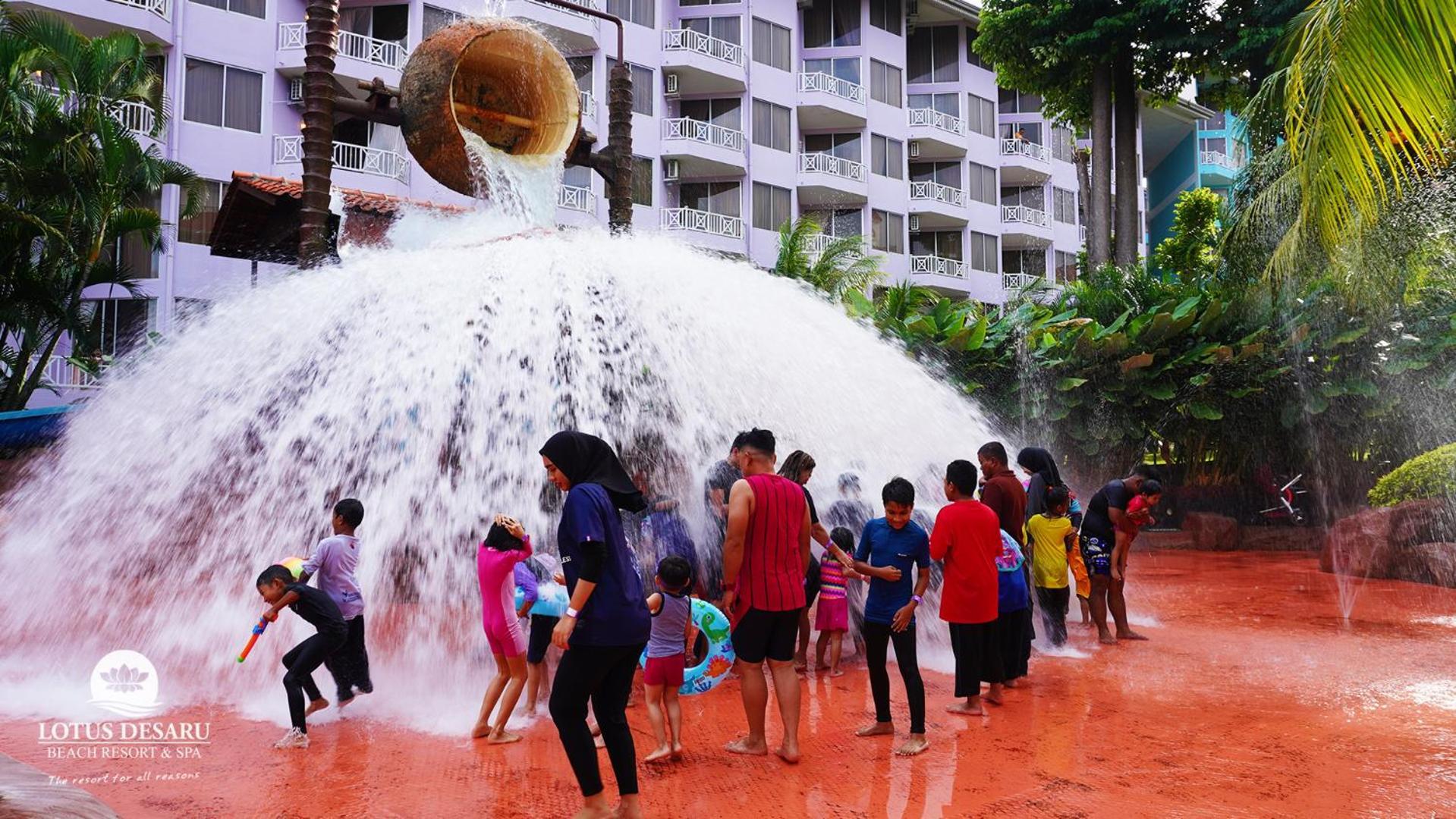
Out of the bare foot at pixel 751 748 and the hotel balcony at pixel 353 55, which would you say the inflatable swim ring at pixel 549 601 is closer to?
the bare foot at pixel 751 748

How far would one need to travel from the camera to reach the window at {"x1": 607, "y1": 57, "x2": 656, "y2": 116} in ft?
106

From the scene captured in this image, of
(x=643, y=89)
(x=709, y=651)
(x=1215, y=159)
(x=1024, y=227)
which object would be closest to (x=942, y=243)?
(x=1024, y=227)

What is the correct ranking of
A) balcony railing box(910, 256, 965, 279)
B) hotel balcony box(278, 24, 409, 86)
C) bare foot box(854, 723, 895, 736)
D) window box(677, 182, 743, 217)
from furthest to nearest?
balcony railing box(910, 256, 965, 279), window box(677, 182, 743, 217), hotel balcony box(278, 24, 409, 86), bare foot box(854, 723, 895, 736)

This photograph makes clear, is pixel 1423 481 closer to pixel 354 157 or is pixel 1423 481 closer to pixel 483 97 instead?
pixel 483 97

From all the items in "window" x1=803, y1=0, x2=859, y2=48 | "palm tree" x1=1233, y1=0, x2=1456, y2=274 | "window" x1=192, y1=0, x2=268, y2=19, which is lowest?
"palm tree" x1=1233, y1=0, x2=1456, y2=274

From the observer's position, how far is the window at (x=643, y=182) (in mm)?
32000

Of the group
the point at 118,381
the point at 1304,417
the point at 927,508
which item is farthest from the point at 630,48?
the point at 927,508

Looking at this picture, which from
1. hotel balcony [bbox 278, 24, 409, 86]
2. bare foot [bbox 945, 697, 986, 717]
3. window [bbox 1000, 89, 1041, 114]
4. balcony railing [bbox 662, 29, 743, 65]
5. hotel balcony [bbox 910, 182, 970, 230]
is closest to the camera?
bare foot [bbox 945, 697, 986, 717]

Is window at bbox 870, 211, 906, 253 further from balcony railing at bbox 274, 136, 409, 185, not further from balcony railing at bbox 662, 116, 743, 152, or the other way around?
balcony railing at bbox 274, 136, 409, 185

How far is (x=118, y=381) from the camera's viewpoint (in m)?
10.4

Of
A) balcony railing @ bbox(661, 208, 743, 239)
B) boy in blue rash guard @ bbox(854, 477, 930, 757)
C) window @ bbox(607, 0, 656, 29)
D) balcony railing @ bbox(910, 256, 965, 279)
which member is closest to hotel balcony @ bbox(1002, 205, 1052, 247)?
balcony railing @ bbox(910, 256, 965, 279)

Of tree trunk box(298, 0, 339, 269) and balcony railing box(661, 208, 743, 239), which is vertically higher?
balcony railing box(661, 208, 743, 239)

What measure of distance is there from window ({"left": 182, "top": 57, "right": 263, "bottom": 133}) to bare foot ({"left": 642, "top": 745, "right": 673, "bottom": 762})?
24.5 meters

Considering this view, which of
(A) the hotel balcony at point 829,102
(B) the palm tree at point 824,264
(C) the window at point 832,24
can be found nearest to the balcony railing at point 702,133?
(A) the hotel balcony at point 829,102
